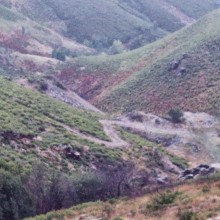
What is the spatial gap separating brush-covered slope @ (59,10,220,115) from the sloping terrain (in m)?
53.8

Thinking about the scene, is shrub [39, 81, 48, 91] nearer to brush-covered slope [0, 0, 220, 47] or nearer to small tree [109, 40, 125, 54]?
small tree [109, 40, 125, 54]

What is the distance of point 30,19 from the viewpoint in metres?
165

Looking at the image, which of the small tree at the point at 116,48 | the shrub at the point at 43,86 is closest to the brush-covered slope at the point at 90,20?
the small tree at the point at 116,48

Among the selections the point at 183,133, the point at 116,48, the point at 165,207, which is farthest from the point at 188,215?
the point at 116,48

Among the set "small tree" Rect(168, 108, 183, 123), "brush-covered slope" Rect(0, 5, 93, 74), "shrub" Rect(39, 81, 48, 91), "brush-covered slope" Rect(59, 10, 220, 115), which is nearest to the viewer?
"small tree" Rect(168, 108, 183, 123)

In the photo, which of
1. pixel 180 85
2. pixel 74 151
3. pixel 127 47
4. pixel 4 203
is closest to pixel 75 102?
pixel 180 85

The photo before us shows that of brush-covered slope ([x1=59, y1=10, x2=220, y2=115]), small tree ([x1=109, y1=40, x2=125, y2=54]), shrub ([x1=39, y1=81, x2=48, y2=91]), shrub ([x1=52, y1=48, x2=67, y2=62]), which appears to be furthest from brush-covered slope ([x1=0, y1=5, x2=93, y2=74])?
shrub ([x1=39, y1=81, x2=48, y2=91])

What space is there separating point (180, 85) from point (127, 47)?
74776mm

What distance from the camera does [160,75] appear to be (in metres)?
95.9

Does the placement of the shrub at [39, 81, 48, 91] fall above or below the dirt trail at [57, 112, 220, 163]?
below

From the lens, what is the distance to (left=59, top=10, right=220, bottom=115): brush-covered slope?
85.9 meters

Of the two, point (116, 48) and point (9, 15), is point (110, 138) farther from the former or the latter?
point (9, 15)

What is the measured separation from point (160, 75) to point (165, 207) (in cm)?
7481

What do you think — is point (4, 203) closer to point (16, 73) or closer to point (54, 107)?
point (54, 107)
